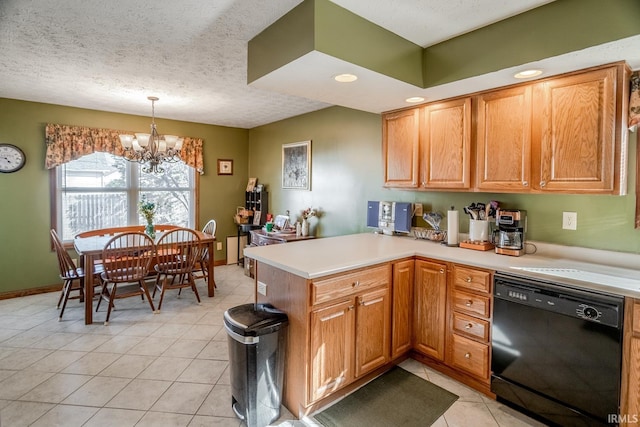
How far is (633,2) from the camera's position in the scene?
1.64m

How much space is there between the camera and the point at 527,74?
2109mm

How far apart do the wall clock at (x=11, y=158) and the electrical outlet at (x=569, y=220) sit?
5723 millimetres

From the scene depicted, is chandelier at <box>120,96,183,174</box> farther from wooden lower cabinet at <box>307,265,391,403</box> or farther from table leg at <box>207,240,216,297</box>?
wooden lower cabinet at <box>307,265,391,403</box>

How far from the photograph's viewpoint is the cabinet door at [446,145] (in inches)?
103

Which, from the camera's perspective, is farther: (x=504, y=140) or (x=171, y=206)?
(x=171, y=206)

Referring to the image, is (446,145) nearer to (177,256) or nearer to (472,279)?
(472,279)

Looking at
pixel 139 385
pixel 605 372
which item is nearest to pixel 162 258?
pixel 139 385

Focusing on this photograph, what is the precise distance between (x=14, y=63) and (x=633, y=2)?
14.2 ft

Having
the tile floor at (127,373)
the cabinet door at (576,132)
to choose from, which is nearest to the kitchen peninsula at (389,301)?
the tile floor at (127,373)

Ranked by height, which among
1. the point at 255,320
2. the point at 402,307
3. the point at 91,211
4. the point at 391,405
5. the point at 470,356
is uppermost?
the point at 91,211

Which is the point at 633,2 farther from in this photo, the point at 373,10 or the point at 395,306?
the point at 395,306

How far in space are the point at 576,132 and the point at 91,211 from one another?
18.0 feet

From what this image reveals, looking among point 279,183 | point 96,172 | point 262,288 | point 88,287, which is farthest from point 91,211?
point 262,288

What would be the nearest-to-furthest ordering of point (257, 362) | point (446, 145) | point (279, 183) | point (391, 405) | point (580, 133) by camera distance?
point (257, 362) < point (580, 133) < point (391, 405) < point (446, 145) < point (279, 183)
